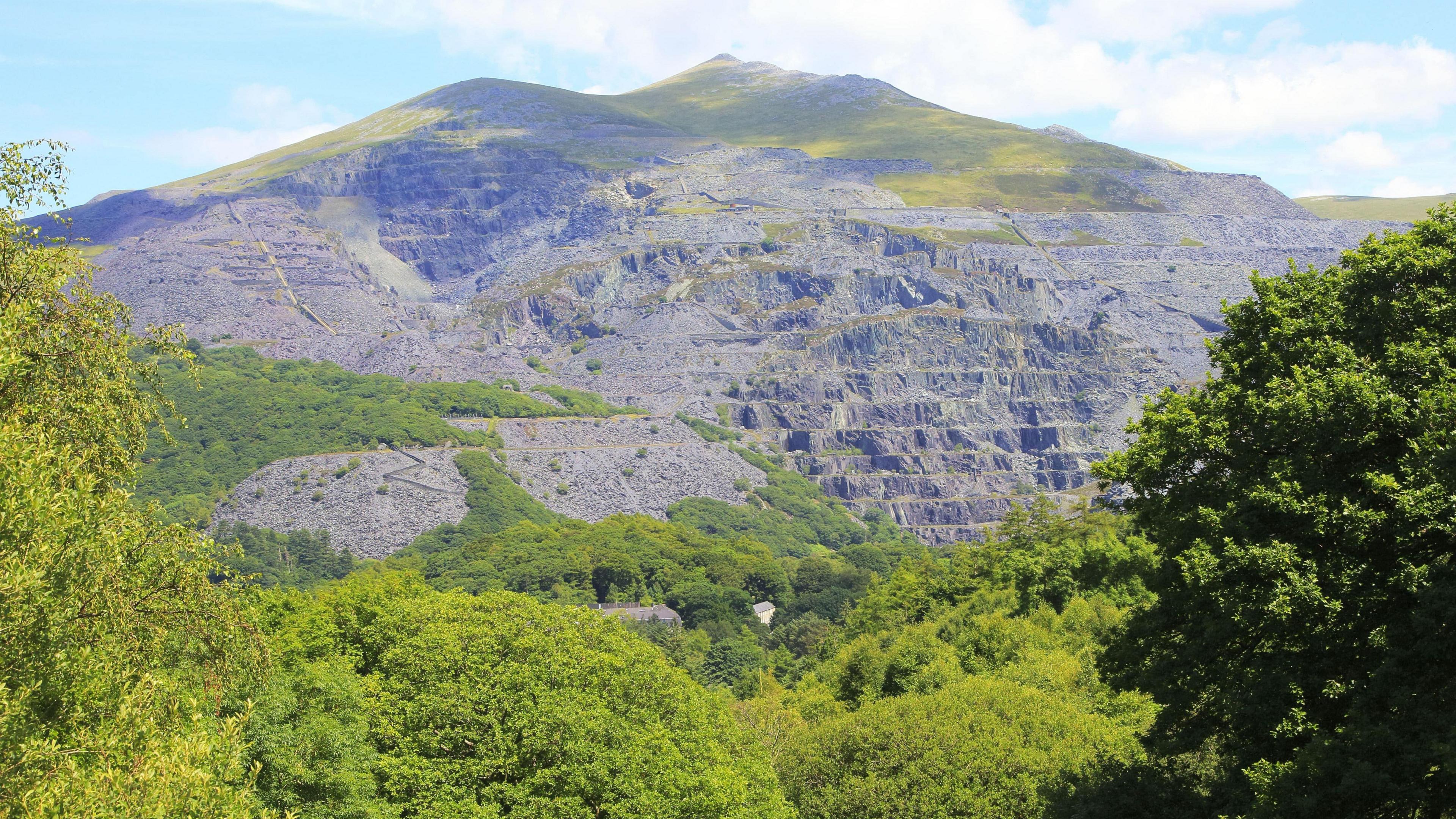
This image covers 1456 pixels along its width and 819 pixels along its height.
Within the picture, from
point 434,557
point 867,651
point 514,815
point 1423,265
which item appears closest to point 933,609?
point 867,651

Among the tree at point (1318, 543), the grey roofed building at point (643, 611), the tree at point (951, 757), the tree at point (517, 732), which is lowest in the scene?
the grey roofed building at point (643, 611)

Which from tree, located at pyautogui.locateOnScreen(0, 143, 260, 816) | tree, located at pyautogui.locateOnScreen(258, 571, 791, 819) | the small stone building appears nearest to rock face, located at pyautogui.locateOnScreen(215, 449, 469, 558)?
the small stone building

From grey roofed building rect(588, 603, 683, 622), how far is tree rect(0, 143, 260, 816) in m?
111

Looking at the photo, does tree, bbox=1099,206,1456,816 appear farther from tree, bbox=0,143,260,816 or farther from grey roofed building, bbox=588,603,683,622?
grey roofed building, bbox=588,603,683,622

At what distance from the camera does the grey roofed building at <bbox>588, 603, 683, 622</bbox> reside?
135 metres

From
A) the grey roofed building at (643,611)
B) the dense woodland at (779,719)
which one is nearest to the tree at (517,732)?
the dense woodland at (779,719)

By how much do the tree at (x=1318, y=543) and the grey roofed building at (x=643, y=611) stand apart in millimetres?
106738

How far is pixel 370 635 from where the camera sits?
4647 cm

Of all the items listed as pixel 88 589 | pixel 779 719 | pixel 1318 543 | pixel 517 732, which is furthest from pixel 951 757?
pixel 88 589

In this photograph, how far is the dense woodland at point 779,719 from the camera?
1741 cm

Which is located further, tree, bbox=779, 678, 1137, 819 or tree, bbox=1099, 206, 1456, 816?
tree, bbox=779, 678, 1137, 819

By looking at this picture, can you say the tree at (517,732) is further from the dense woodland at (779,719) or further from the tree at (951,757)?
the tree at (951,757)

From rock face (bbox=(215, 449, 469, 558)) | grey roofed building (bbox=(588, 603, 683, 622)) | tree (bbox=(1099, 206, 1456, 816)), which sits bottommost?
grey roofed building (bbox=(588, 603, 683, 622))

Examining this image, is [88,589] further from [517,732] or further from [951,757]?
[951,757]
